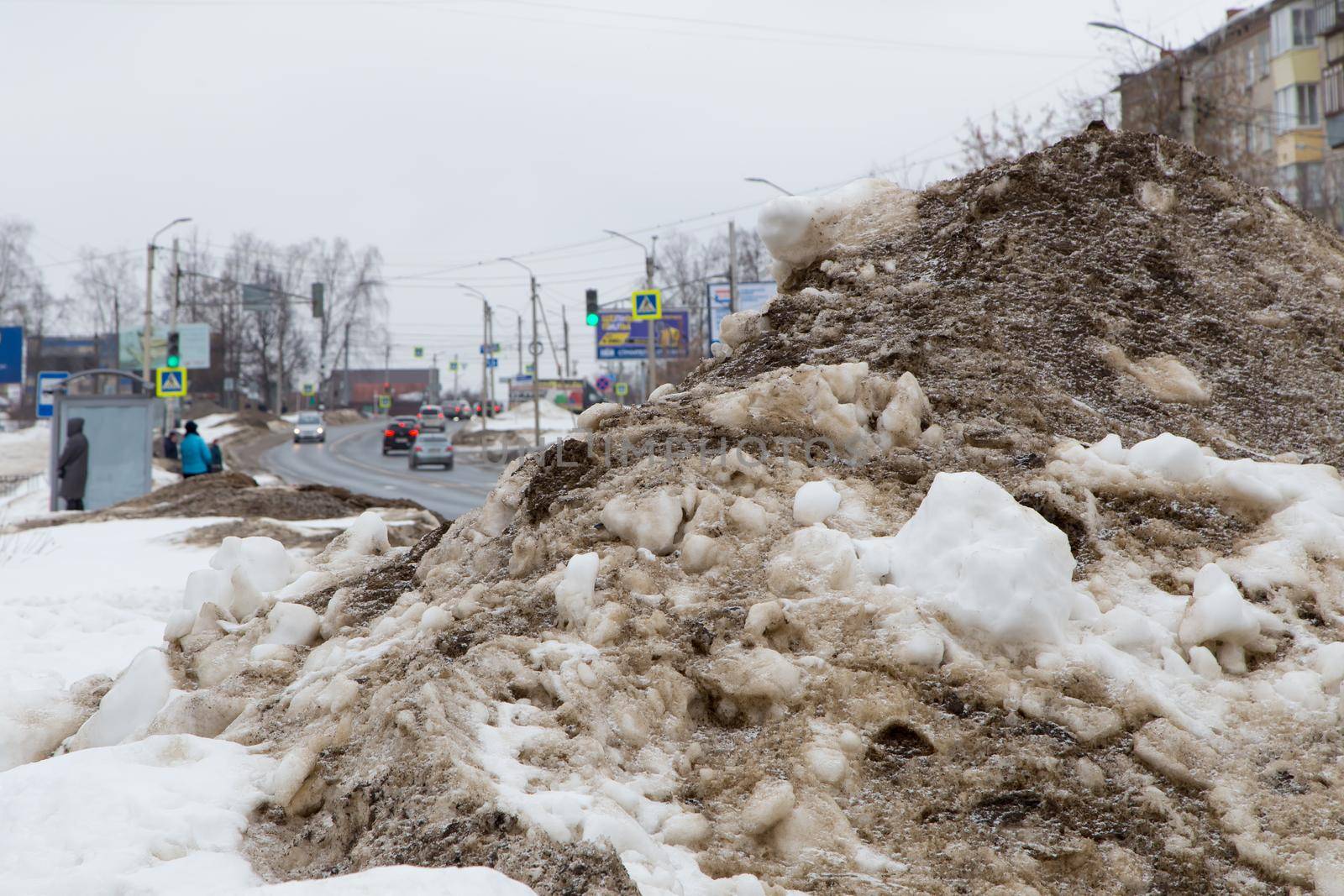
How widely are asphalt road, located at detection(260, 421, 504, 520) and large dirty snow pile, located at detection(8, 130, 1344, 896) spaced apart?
15.7 meters

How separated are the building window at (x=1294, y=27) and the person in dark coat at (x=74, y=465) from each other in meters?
37.0

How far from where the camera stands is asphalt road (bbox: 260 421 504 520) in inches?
1027

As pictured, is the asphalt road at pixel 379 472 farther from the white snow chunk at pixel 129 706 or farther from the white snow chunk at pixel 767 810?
the white snow chunk at pixel 767 810

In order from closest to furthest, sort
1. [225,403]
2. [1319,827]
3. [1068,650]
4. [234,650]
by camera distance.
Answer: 1. [1319,827]
2. [1068,650]
3. [234,650]
4. [225,403]

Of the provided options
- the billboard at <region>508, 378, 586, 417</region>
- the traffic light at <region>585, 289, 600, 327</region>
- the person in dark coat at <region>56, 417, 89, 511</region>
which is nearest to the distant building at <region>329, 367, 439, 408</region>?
the billboard at <region>508, 378, 586, 417</region>

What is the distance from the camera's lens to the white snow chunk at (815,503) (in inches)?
165

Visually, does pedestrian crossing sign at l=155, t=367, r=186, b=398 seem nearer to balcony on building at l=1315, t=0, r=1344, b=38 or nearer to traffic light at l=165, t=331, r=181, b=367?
traffic light at l=165, t=331, r=181, b=367

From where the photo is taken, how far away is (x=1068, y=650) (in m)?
3.50

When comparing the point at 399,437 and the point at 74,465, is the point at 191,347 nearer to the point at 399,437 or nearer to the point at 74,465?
the point at 399,437

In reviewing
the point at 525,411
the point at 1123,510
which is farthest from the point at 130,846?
the point at 525,411

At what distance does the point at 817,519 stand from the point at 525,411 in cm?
5822

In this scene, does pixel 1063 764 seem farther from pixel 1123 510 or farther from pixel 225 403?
pixel 225 403

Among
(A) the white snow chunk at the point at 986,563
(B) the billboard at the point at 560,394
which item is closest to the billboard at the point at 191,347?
(B) the billboard at the point at 560,394

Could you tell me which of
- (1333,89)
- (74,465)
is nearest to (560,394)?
(1333,89)
